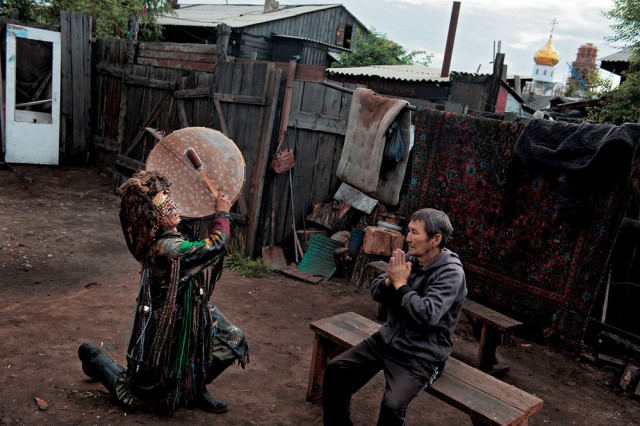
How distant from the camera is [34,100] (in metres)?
10.6

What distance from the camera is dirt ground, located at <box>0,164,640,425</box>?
11.1ft

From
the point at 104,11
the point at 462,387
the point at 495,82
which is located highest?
the point at 104,11

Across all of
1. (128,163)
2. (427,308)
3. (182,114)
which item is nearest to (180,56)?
(182,114)

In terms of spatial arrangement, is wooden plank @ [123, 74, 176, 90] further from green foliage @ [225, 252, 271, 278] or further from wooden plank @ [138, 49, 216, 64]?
green foliage @ [225, 252, 271, 278]

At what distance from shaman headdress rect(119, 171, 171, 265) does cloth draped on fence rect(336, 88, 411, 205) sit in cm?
314

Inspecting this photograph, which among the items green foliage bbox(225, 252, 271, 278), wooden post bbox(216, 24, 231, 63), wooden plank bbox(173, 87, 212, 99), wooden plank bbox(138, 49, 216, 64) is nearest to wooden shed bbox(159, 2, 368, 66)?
wooden plank bbox(138, 49, 216, 64)

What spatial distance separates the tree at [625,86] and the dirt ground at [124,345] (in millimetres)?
7271

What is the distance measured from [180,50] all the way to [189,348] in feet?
21.7

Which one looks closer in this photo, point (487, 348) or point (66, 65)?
point (487, 348)

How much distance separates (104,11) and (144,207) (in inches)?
477

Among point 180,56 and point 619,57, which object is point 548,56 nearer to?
point 619,57

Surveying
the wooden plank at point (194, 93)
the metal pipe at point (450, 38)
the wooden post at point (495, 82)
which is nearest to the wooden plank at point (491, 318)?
the wooden plank at point (194, 93)

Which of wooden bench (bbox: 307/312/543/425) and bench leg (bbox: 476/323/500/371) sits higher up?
wooden bench (bbox: 307/312/543/425)

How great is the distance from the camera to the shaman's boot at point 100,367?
10.6ft
